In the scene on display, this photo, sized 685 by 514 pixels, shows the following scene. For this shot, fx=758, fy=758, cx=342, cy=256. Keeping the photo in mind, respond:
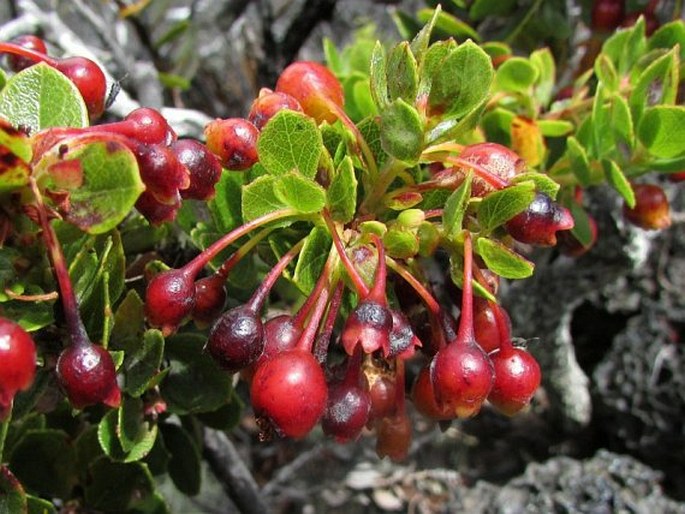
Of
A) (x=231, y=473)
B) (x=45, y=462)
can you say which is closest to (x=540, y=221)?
(x=45, y=462)

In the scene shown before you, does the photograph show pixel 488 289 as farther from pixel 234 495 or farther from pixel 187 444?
pixel 234 495

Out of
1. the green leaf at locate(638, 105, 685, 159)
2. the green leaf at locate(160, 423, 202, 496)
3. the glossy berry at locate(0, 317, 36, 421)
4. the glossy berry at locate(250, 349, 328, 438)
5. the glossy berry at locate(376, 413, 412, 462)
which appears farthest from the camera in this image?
the green leaf at locate(160, 423, 202, 496)

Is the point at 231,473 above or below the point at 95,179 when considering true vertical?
below

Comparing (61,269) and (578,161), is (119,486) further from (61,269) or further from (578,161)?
(578,161)

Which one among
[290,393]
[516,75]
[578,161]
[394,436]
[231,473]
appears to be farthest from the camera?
[231,473]

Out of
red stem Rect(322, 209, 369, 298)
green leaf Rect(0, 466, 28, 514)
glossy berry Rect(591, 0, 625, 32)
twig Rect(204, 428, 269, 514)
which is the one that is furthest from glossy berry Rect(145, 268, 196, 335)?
glossy berry Rect(591, 0, 625, 32)

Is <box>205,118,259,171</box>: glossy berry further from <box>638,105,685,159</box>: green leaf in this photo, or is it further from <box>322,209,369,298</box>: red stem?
<box>638,105,685,159</box>: green leaf

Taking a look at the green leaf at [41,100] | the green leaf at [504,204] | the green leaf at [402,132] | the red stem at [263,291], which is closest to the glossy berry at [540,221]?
the green leaf at [504,204]
